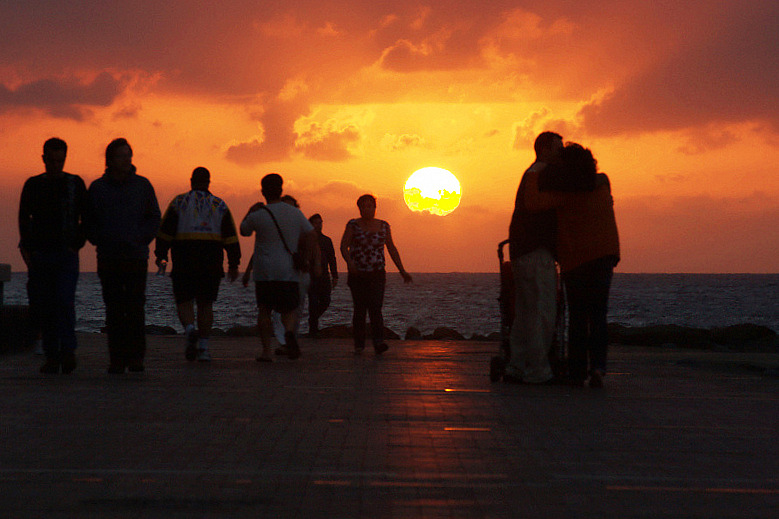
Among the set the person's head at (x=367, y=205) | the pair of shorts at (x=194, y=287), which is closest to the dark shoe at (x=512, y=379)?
the pair of shorts at (x=194, y=287)

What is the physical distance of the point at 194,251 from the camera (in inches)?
464

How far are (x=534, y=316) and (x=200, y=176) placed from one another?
4.19 m

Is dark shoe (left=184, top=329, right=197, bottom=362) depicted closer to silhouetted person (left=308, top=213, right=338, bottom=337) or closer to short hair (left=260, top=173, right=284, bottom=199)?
short hair (left=260, top=173, right=284, bottom=199)

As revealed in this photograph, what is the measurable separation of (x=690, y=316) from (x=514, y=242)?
2398 inches

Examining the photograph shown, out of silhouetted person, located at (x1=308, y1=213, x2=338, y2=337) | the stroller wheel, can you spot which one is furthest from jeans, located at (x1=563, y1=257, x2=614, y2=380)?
silhouetted person, located at (x1=308, y1=213, x2=338, y2=337)

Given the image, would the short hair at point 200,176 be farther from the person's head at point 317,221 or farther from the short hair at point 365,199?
the person's head at point 317,221

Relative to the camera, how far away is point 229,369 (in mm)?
10828

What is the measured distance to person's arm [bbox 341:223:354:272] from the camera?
14.0 meters

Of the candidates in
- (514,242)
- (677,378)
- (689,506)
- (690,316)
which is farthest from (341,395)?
(690,316)

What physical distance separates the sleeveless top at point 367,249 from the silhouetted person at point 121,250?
4.15 meters

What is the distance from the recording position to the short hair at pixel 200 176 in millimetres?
12055

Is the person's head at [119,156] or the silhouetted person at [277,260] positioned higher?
the person's head at [119,156]

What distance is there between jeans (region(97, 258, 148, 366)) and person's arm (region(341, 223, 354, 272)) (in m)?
4.12

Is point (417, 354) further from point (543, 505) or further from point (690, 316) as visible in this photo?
point (690, 316)
